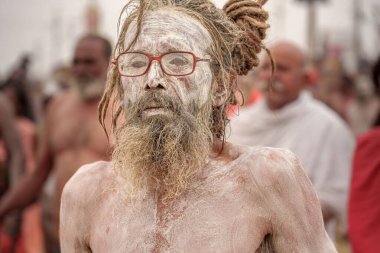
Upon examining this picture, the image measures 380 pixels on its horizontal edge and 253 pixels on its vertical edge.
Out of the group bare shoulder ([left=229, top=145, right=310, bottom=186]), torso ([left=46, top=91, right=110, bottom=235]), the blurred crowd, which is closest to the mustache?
bare shoulder ([left=229, top=145, right=310, bottom=186])

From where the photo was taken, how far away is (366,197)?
8281mm

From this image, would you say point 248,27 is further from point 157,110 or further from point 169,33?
point 157,110

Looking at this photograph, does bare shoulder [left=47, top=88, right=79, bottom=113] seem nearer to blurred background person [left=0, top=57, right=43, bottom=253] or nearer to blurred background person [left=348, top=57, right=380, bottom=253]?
blurred background person [left=0, top=57, right=43, bottom=253]

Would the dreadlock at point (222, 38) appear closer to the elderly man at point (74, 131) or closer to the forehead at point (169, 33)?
the forehead at point (169, 33)

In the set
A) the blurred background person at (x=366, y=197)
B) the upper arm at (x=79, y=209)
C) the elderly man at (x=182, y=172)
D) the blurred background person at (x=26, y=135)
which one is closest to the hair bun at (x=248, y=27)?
the elderly man at (x=182, y=172)

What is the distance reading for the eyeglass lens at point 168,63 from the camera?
4457 mm

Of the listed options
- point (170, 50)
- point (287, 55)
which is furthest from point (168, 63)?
point (287, 55)

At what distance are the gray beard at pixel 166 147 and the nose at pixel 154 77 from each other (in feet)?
0.15

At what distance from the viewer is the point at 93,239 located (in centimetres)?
455

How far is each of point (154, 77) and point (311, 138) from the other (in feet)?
18.1

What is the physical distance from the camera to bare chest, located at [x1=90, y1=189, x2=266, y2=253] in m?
4.36

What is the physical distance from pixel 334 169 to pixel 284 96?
64cm

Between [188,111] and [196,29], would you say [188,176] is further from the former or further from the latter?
[196,29]

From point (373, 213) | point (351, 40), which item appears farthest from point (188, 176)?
point (351, 40)
